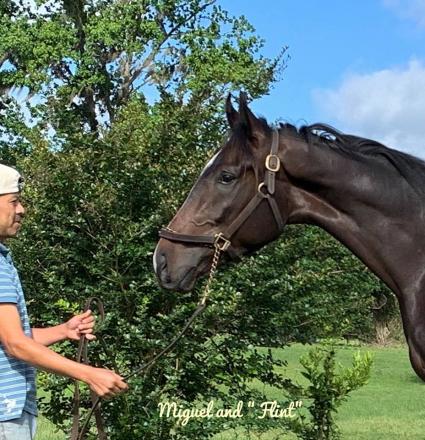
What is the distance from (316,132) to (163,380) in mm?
2477

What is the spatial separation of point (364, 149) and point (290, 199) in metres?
0.46

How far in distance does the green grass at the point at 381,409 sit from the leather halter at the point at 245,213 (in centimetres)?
263

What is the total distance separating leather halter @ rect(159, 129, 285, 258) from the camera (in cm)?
383

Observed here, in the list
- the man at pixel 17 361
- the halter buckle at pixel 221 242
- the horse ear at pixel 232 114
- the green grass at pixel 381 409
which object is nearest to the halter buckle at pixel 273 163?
the horse ear at pixel 232 114

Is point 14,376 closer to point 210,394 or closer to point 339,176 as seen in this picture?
point 339,176

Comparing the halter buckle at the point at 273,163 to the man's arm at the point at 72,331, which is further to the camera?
the halter buckle at the point at 273,163

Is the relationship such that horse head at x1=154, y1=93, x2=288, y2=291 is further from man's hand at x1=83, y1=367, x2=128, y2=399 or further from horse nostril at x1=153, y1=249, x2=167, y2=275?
man's hand at x1=83, y1=367, x2=128, y2=399

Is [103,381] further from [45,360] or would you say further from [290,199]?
[290,199]

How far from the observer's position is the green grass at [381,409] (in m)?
9.54

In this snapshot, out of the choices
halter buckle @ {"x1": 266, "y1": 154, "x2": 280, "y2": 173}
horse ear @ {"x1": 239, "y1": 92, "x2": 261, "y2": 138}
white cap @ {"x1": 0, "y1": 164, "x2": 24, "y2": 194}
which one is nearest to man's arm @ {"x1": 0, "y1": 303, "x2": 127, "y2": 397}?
white cap @ {"x1": 0, "y1": 164, "x2": 24, "y2": 194}

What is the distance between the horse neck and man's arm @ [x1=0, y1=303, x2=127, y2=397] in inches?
59.3

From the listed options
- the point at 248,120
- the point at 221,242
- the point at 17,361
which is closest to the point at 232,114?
the point at 248,120

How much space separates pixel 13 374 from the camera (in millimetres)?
2982

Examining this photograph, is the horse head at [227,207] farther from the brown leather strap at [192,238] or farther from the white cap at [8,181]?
the white cap at [8,181]
